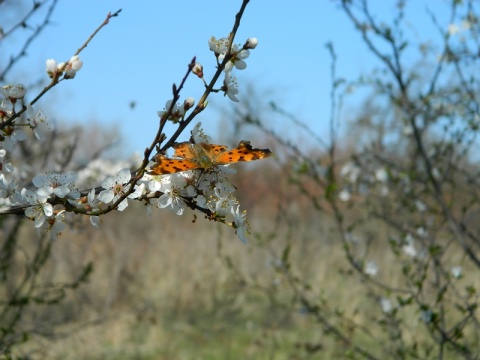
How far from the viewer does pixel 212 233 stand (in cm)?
1229

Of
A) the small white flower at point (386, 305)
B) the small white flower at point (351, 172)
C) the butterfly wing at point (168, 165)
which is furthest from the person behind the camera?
the small white flower at point (351, 172)

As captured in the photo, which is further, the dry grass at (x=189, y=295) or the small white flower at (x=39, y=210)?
the dry grass at (x=189, y=295)

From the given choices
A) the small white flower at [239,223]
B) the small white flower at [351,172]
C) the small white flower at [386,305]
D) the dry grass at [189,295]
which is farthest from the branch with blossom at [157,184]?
the dry grass at [189,295]

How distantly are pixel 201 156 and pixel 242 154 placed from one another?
10cm

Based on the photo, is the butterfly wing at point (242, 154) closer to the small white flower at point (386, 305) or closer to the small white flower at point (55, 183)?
the small white flower at point (55, 183)

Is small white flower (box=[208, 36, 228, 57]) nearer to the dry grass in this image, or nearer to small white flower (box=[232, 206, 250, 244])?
small white flower (box=[232, 206, 250, 244])

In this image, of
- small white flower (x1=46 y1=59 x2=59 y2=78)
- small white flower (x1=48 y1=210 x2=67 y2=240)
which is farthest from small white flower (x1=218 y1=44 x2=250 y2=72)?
small white flower (x1=48 y1=210 x2=67 y2=240)

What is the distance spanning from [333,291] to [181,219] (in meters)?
6.30

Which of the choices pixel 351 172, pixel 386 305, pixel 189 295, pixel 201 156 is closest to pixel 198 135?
pixel 201 156

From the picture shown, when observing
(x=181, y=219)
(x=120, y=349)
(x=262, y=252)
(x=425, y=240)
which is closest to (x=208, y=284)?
(x=262, y=252)

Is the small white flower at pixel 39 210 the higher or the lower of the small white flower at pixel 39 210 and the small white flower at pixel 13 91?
the lower

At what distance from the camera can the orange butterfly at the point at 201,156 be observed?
1.60 meters

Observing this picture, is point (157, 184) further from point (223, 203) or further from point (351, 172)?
point (351, 172)

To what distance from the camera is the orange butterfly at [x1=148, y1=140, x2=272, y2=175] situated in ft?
5.26
